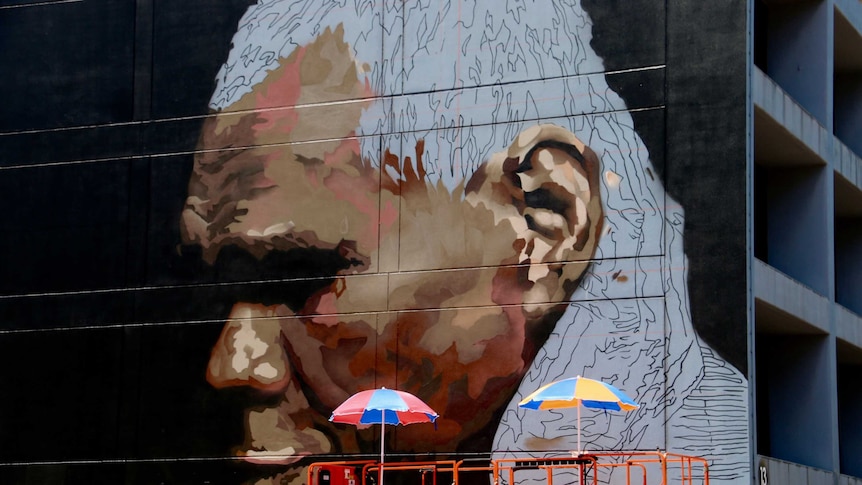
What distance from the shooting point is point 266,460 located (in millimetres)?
28172

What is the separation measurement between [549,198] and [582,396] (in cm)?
562

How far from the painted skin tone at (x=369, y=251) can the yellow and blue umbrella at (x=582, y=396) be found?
3.41m

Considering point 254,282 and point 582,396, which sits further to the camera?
point 254,282

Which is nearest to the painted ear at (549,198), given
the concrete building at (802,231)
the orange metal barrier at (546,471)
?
the orange metal barrier at (546,471)

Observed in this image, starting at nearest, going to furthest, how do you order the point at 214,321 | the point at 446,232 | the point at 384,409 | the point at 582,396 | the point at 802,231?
the point at 582,396 → the point at 384,409 → the point at 446,232 → the point at 214,321 → the point at 802,231

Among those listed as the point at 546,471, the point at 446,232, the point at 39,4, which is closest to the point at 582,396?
the point at 546,471

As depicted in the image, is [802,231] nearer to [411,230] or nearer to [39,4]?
[411,230]

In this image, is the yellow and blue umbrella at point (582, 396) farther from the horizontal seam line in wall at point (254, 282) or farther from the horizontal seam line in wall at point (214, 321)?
the horizontal seam line in wall at point (254, 282)

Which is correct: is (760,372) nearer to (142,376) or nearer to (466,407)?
(466,407)

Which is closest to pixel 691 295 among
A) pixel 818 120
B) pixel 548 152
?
pixel 548 152

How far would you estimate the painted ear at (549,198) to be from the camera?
2652 cm

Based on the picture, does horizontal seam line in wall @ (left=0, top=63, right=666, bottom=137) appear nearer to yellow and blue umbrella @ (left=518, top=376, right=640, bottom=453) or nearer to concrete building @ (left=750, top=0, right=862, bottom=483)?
concrete building @ (left=750, top=0, right=862, bottom=483)

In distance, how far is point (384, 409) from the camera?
78.4 feet

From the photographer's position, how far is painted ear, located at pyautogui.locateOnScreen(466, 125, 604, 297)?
87.0 ft
